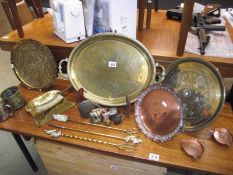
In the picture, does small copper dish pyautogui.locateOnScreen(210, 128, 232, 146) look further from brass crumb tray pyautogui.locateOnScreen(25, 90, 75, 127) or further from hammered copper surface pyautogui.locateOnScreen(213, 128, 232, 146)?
brass crumb tray pyautogui.locateOnScreen(25, 90, 75, 127)

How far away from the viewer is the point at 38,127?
1007mm

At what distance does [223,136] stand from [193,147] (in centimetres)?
14

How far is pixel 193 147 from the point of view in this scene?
86cm

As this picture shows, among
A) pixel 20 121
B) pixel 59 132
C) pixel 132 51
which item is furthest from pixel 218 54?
pixel 20 121

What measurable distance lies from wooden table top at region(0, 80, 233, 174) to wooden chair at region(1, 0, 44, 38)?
1.73ft

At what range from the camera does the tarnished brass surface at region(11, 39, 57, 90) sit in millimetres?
1124

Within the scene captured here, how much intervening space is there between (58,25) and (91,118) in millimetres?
568

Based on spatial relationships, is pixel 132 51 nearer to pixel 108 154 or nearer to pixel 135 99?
pixel 135 99

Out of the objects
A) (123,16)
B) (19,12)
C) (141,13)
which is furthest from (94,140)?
(19,12)

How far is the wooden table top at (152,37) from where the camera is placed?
1.08 m

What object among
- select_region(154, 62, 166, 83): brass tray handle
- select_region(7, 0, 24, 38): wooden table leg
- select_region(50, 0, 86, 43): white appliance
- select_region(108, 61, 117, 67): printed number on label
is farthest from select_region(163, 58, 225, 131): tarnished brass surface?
select_region(7, 0, 24, 38): wooden table leg

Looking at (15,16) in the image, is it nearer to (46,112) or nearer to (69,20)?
(69,20)

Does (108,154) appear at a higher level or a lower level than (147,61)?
lower

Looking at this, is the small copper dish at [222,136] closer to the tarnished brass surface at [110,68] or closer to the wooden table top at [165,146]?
the wooden table top at [165,146]
